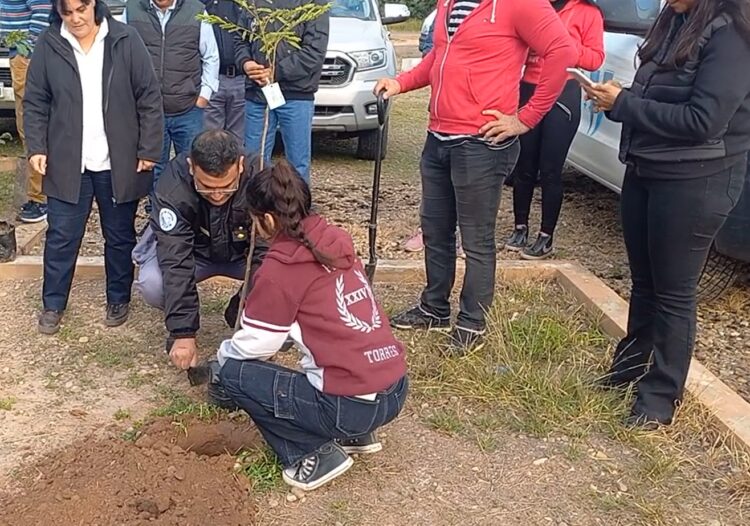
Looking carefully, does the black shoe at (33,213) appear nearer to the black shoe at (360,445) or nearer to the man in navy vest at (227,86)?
the man in navy vest at (227,86)

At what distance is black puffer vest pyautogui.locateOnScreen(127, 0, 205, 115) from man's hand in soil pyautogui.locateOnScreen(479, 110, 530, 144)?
238 centimetres

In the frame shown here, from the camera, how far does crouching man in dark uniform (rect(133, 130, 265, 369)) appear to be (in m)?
3.33

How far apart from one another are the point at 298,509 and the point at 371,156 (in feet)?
18.7

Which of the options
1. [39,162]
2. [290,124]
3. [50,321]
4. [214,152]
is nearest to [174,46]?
[290,124]

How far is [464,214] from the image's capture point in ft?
12.4

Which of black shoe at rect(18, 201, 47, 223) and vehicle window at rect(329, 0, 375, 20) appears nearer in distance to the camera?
black shoe at rect(18, 201, 47, 223)

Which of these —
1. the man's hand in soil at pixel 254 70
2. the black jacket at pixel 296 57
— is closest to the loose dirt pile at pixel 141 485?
the man's hand in soil at pixel 254 70

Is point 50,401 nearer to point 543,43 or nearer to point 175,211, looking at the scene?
point 175,211

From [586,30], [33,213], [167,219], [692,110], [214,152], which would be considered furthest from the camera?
[33,213]

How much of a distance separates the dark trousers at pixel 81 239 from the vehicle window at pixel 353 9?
453cm

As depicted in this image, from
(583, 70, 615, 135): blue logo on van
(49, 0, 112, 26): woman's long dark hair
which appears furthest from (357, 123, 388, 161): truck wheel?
(49, 0, 112, 26): woman's long dark hair

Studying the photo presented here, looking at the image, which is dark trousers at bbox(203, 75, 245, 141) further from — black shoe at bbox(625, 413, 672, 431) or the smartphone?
black shoe at bbox(625, 413, 672, 431)

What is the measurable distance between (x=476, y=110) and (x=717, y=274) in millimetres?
1831

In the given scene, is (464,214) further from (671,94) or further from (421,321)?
(671,94)
